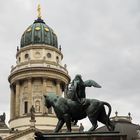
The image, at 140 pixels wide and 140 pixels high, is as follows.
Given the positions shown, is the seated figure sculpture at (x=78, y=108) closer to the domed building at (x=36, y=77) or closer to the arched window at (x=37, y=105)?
the domed building at (x=36, y=77)

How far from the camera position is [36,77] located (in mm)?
80250

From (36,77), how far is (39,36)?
891 centimetres

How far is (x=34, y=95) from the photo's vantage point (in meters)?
80.9

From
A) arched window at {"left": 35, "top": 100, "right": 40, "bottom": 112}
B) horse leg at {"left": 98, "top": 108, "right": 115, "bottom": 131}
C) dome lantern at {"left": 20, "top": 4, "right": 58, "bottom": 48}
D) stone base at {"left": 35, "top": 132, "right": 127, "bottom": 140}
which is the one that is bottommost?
stone base at {"left": 35, "top": 132, "right": 127, "bottom": 140}

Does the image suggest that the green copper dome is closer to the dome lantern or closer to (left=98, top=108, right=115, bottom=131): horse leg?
the dome lantern

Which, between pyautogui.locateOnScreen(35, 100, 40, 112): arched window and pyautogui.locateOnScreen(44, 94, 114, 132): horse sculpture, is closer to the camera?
pyautogui.locateOnScreen(44, 94, 114, 132): horse sculpture

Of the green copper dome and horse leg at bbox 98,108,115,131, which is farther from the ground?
the green copper dome

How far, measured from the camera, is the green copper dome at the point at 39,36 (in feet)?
280

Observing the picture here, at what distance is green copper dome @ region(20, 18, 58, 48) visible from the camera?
280 ft

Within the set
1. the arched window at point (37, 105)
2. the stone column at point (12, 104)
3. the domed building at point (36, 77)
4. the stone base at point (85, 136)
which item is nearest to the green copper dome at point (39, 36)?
the domed building at point (36, 77)

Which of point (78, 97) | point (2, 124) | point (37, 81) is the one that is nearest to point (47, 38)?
point (37, 81)

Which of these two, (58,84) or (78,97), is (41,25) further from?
(78,97)

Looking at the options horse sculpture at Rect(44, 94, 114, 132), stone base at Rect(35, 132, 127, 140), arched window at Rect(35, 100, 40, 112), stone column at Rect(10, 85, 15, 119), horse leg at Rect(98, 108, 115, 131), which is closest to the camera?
stone base at Rect(35, 132, 127, 140)

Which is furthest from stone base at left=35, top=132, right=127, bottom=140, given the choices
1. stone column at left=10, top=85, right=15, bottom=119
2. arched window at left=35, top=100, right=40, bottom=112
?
stone column at left=10, top=85, right=15, bottom=119
